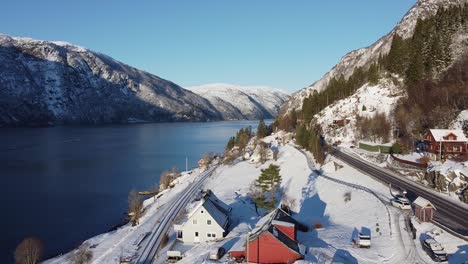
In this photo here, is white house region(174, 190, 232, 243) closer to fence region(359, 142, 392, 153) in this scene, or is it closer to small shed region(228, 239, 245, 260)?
small shed region(228, 239, 245, 260)

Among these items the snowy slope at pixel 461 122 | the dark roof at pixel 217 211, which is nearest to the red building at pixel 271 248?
the dark roof at pixel 217 211

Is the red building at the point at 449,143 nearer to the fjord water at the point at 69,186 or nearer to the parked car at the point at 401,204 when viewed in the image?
the parked car at the point at 401,204

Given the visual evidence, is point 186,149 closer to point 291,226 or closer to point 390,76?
point 390,76

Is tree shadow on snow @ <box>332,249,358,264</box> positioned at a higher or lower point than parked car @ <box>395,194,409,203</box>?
lower

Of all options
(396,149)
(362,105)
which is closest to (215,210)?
(396,149)

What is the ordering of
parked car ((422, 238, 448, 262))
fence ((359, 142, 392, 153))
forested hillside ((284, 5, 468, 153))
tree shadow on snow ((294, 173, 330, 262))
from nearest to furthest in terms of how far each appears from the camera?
parked car ((422, 238, 448, 262)) → tree shadow on snow ((294, 173, 330, 262)) → fence ((359, 142, 392, 153)) → forested hillside ((284, 5, 468, 153))

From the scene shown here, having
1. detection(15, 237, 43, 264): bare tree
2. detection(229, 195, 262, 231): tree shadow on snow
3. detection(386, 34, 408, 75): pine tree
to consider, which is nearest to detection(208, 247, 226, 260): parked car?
detection(229, 195, 262, 231): tree shadow on snow
